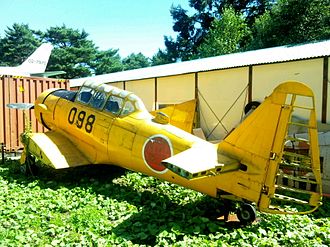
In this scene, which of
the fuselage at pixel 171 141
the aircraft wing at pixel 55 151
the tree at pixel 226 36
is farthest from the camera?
the tree at pixel 226 36

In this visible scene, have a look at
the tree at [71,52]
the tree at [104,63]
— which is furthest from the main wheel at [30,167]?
the tree at [104,63]

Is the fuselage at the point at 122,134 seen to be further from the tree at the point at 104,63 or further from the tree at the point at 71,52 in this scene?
the tree at the point at 104,63

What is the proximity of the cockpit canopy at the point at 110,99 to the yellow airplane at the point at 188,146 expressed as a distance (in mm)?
26

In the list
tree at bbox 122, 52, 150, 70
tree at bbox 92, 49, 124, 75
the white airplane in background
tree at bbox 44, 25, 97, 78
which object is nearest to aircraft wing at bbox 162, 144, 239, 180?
the white airplane in background

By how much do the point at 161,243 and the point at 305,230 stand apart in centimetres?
235

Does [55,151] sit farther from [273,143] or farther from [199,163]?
[273,143]

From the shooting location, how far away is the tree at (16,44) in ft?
171

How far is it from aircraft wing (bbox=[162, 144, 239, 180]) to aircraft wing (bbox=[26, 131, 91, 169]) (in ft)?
12.1

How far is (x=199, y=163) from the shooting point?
443 cm

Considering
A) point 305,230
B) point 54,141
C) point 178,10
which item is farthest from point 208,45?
point 305,230

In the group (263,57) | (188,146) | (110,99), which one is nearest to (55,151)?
(110,99)

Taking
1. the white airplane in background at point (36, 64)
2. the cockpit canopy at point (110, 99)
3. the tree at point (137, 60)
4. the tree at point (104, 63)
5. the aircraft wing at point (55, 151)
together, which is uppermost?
the tree at point (137, 60)

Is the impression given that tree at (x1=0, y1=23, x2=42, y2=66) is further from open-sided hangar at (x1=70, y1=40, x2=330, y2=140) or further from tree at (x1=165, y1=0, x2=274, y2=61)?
open-sided hangar at (x1=70, y1=40, x2=330, y2=140)

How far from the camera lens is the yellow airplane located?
4.50 metres
